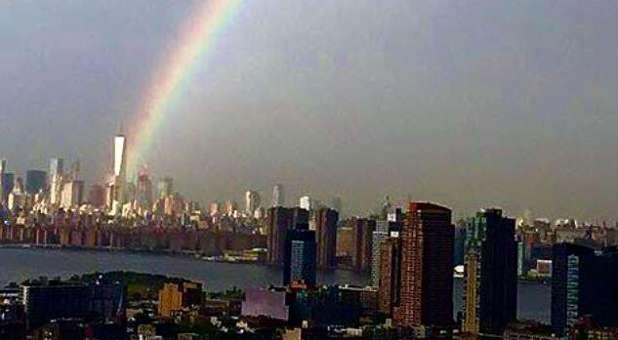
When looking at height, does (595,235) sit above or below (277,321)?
above

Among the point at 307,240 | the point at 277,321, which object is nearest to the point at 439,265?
the point at 277,321

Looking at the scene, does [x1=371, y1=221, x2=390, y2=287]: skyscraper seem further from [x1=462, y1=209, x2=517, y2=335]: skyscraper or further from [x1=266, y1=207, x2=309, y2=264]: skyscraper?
[x1=266, y1=207, x2=309, y2=264]: skyscraper

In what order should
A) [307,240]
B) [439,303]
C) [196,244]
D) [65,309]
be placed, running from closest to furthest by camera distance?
1. [65,309]
2. [439,303]
3. [307,240]
4. [196,244]

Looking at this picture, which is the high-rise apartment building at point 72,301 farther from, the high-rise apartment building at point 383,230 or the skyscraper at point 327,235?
the skyscraper at point 327,235

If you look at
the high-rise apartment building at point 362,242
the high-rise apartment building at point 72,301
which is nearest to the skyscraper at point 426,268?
the high-rise apartment building at point 72,301

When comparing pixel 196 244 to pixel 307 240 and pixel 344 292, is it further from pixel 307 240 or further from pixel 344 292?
pixel 344 292

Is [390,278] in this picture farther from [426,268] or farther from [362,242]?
[362,242]

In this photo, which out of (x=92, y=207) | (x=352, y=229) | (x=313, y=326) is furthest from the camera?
(x=92, y=207)

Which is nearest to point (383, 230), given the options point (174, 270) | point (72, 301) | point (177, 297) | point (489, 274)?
point (174, 270)
